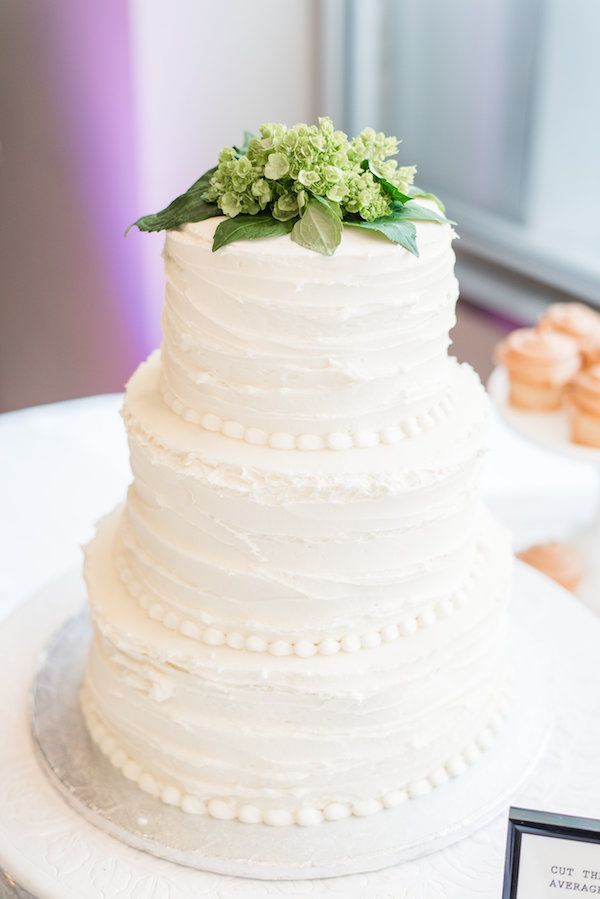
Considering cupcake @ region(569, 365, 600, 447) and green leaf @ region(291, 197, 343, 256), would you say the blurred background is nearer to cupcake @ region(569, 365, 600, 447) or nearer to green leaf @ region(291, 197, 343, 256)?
cupcake @ region(569, 365, 600, 447)

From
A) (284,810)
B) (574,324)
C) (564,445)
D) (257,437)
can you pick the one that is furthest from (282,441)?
(574,324)

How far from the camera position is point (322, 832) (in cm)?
167

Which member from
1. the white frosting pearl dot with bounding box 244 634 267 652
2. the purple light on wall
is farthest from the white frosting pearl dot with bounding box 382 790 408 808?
the purple light on wall

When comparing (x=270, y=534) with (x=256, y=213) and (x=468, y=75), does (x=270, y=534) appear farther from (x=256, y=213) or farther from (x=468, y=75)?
(x=468, y=75)

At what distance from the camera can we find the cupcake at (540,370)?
2.63 metres

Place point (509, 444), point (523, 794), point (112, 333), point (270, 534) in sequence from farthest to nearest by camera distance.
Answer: point (112, 333)
point (509, 444)
point (523, 794)
point (270, 534)

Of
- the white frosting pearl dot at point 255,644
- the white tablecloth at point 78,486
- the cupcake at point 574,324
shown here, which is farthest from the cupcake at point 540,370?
the white frosting pearl dot at point 255,644

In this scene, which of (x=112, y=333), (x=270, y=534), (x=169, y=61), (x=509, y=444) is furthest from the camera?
(x=112, y=333)

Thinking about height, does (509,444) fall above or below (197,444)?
below

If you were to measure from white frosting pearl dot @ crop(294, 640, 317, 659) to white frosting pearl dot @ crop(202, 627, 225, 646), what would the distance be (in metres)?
0.12

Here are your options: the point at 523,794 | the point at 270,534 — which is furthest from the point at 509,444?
the point at 270,534

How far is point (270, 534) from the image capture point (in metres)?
1.56

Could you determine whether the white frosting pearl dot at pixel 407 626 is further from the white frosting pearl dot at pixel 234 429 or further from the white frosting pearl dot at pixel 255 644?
the white frosting pearl dot at pixel 234 429

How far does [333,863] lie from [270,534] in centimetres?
51
